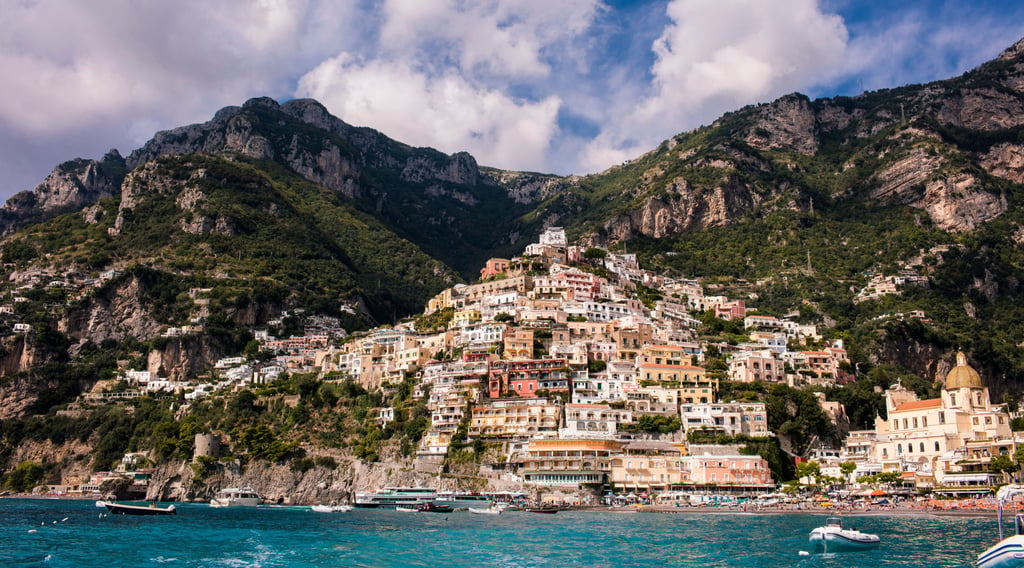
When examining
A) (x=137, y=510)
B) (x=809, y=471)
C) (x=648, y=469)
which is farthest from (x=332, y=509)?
(x=809, y=471)

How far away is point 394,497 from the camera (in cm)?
8531

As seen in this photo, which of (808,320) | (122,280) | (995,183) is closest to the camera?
(808,320)

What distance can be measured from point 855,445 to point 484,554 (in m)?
51.4

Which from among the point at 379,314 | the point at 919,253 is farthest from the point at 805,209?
the point at 379,314

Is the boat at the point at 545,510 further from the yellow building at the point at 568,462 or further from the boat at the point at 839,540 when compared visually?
the boat at the point at 839,540

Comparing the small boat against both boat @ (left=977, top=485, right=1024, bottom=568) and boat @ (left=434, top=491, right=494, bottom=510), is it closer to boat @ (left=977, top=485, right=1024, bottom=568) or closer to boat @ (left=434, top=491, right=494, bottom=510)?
boat @ (left=434, top=491, right=494, bottom=510)

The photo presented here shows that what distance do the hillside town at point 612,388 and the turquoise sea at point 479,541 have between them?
475 inches

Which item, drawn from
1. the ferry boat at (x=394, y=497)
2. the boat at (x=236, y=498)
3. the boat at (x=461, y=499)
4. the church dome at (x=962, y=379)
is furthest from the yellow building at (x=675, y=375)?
the boat at (x=236, y=498)

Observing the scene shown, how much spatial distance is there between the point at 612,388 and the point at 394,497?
84.0 ft

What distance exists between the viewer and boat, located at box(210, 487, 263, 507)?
93.1 metres

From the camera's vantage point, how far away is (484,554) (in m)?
48.1

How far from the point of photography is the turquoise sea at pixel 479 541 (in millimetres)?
45594

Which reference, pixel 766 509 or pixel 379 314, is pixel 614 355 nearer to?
pixel 766 509

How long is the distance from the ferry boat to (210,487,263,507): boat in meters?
13.3
